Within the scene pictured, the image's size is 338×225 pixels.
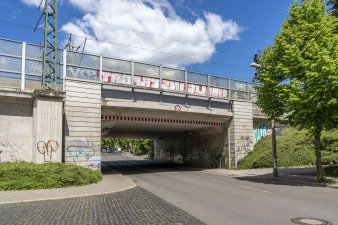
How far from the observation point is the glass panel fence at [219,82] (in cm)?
2615

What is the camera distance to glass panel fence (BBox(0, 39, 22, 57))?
1741cm

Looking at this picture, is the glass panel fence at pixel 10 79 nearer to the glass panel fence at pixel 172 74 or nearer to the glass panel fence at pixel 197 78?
the glass panel fence at pixel 172 74

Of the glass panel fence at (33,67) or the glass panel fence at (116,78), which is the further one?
the glass panel fence at (116,78)

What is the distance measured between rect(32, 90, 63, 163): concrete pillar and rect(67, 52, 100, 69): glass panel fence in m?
4.02

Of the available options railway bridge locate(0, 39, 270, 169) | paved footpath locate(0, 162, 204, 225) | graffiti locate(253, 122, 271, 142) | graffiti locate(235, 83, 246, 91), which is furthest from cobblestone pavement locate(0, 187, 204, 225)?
graffiti locate(253, 122, 271, 142)

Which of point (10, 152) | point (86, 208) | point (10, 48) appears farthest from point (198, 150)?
point (86, 208)

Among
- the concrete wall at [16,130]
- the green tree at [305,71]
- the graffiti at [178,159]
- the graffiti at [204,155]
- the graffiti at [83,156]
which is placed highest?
the green tree at [305,71]

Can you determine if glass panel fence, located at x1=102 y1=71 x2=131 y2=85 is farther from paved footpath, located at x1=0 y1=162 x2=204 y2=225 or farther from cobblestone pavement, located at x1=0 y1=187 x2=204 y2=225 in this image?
cobblestone pavement, located at x1=0 y1=187 x2=204 y2=225

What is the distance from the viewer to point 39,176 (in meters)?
13.6

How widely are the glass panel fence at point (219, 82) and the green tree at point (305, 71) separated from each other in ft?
30.5

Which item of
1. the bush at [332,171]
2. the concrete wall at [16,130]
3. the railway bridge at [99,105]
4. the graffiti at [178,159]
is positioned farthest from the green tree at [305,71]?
the graffiti at [178,159]

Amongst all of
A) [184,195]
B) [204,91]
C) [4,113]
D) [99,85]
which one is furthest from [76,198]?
[204,91]

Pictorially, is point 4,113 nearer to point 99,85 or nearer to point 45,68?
point 45,68

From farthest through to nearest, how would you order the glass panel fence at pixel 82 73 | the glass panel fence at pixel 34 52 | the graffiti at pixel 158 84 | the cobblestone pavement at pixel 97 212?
the graffiti at pixel 158 84 < the glass panel fence at pixel 82 73 < the glass panel fence at pixel 34 52 < the cobblestone pavement at pixel 97 212
